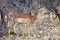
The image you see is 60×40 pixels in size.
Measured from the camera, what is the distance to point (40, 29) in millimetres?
2215

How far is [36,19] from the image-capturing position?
7.45ft

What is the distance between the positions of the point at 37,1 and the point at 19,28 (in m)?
0.47

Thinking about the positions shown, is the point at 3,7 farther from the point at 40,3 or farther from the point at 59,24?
the point at 59,24

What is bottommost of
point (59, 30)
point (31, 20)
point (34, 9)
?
point (59, 30)

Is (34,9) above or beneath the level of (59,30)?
above

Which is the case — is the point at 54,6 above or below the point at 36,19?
above

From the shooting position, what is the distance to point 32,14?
2.28 meters

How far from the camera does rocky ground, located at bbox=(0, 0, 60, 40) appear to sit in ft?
7.15

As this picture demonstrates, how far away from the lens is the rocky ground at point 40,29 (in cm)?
218

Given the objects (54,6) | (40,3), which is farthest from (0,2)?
(54,6)

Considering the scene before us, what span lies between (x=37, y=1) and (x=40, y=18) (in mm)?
255

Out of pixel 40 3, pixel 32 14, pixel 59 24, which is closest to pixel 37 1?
pixel 40 3

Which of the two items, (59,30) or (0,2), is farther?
(0,2)

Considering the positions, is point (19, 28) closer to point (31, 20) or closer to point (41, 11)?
point (31, 20)
